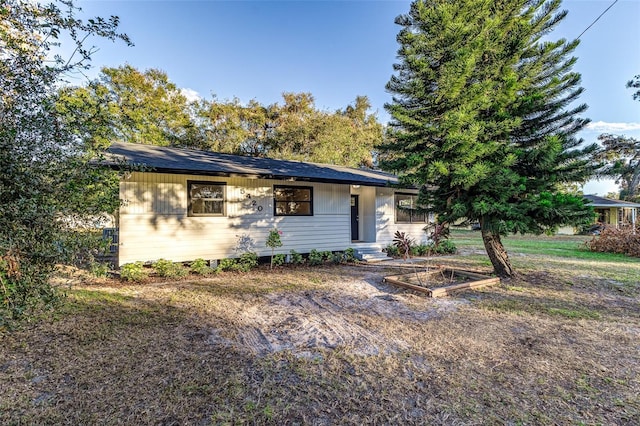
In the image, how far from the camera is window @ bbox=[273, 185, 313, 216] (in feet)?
29.5

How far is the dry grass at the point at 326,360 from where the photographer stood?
2.30 m

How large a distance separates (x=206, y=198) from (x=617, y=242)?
15767 millimetres

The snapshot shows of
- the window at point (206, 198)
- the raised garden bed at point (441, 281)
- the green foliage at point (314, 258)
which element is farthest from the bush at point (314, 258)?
the window at point (206, 198)

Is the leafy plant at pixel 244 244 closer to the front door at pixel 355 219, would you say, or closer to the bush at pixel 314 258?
the bush at pixel 314 258

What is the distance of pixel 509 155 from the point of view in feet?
20.6

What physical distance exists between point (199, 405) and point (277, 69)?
68.0 feet

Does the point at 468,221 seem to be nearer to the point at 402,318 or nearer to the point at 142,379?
the point at 402,318

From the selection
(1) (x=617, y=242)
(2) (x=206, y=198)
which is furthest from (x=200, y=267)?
(1) (x=617, y=242)


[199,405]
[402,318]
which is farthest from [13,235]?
[402,318]

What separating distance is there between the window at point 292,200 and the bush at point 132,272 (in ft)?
12.3

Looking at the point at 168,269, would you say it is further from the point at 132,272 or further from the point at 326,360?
the point at 326,360

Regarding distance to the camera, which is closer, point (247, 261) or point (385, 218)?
point (247, 261)

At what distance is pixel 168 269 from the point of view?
22.9ft

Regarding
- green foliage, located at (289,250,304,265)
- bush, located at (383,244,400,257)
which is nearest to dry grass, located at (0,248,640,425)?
green foliage, located at (289,250,304,265)
